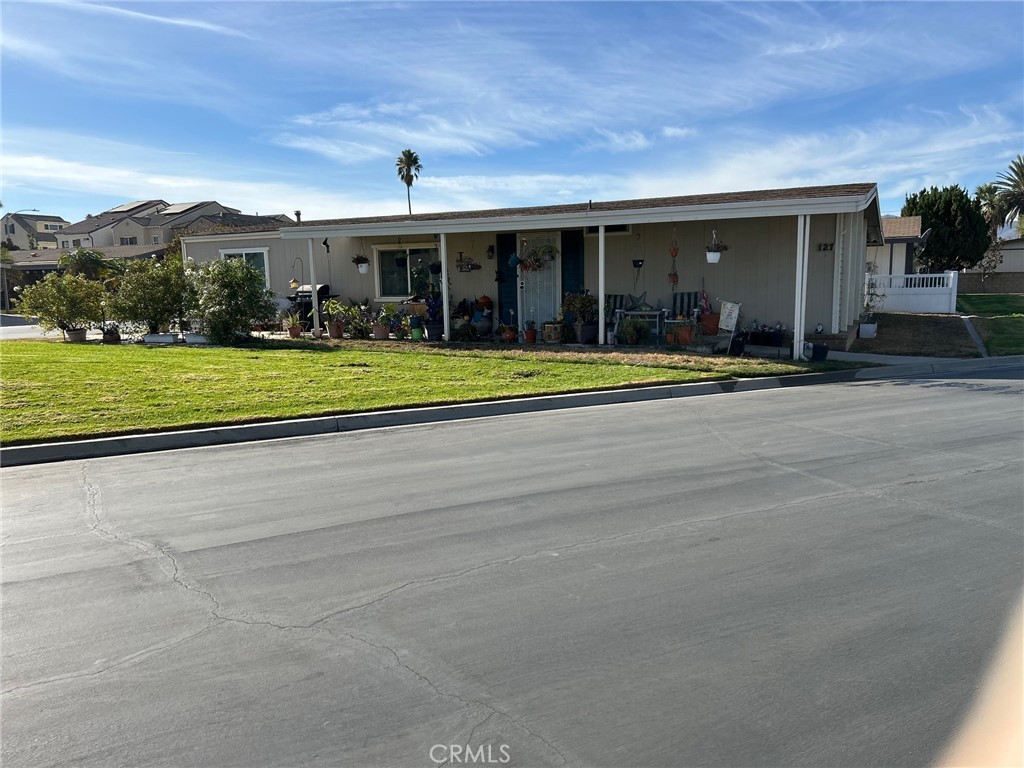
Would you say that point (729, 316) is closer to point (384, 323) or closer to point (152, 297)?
point (384, 323)

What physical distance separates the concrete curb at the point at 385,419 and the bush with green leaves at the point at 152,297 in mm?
10009

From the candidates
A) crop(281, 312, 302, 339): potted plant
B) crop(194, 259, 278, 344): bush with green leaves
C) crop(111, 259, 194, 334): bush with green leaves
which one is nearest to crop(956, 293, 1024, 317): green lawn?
crop(281, 312, 302, 339): potted plant

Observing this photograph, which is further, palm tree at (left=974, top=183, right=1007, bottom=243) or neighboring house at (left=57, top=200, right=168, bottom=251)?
neighboring house at (left=57, top=200, right=168, bottom=251)

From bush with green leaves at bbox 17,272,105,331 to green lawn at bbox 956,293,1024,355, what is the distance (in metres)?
20.6

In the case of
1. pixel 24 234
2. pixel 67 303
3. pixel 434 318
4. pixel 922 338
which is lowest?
pixel 922 338

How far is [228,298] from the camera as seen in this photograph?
1639cm

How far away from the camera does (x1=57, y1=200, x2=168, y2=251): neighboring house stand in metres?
61.0

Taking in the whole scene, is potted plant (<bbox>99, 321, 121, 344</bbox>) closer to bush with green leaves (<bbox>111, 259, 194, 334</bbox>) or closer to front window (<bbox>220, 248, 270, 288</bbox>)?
bush with green leaves (<bbox>111, 259, 194, 334</bbox>)

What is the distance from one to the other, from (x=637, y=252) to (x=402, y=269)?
662 cm

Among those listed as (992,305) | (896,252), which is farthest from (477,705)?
(896,252)

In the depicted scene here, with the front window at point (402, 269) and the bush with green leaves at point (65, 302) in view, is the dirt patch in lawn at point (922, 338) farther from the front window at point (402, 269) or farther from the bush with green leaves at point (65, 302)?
the bush with green leaves at point (65, 302)

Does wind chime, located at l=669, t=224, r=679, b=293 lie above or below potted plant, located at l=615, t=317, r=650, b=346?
above

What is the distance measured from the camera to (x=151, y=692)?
3.17 metres

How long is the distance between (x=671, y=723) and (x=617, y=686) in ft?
1.03
